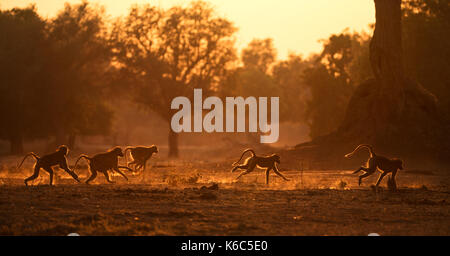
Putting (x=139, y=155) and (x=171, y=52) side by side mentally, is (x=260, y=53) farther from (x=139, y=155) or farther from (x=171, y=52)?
(x=139, y=155)

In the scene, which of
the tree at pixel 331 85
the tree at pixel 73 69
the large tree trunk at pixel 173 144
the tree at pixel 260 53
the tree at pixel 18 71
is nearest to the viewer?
the tree at pixel 18 71

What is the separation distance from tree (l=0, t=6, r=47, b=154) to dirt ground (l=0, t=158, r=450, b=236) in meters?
27.3

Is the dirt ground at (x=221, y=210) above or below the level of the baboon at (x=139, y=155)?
below

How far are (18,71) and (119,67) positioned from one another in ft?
28.3

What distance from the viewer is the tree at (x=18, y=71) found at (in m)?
45.2

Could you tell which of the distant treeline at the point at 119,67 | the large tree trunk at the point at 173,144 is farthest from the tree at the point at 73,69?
the large tree trunk at the point at 173,144

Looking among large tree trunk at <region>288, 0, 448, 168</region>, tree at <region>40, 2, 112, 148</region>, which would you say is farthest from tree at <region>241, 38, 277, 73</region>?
large tree trunk at <region>288, 0, 448, 168</region>

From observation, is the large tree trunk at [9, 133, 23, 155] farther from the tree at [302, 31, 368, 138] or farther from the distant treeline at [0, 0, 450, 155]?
the tree at [302, 31, 368, 138]

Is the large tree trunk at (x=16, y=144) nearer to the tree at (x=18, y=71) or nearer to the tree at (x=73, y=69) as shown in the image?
the tree at (x=18, y=71)

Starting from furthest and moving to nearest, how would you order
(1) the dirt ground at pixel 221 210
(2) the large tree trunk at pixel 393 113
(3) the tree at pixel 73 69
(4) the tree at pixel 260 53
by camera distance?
(4) the tree at pixel 260 53
(3) the tree at pixel 73 69
(2) the large tree trunk at pixel 393 113
(1) the dirt ground at pixel 221 210

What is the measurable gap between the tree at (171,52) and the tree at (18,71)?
6.26m

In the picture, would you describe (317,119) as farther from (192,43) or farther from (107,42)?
(107,42)

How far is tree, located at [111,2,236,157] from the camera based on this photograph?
51147 millimetres

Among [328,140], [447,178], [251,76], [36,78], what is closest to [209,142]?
[251,76]
